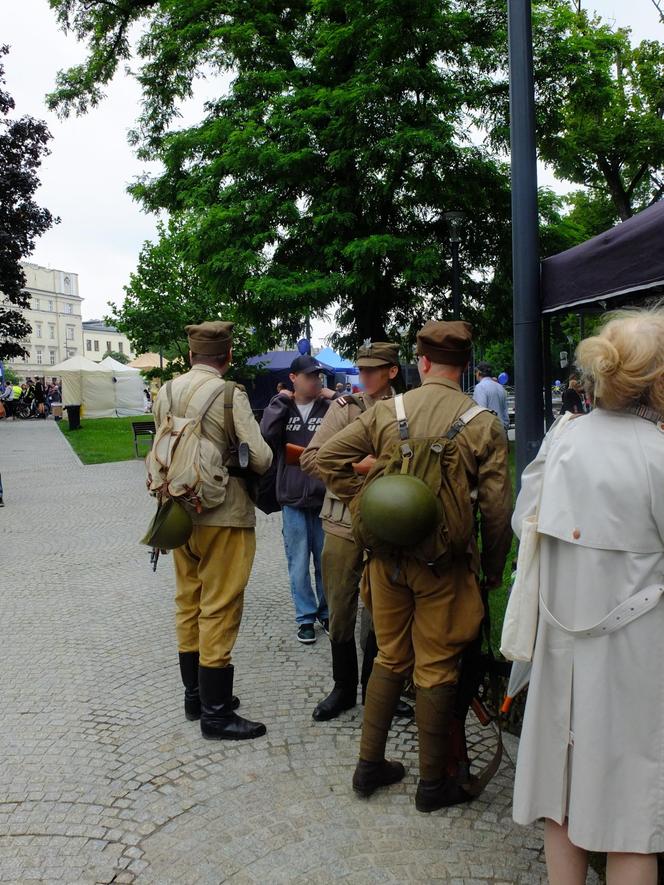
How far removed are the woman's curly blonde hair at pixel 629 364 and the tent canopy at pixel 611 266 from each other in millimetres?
1393

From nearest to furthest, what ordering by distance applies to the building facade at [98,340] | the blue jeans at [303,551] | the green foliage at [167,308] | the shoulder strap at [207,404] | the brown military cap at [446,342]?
1. the brown military cap at [446,342]
2. the shoulder strap at [207,404]
3. the blue jeans at [303,551]
4. the green foliage at [167,308]
5. the building facade at [98,340]

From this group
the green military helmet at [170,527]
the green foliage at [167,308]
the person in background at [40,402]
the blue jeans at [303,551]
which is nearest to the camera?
the green military helmet at [170,527]

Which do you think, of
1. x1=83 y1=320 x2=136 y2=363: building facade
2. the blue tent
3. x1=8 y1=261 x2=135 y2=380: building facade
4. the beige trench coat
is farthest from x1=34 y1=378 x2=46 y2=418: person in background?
x1=83 y1=320 x2=136 y2=363: building facade

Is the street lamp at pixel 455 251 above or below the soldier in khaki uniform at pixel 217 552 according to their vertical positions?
above

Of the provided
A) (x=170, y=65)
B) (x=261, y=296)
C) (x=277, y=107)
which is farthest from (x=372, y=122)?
(x=170, y=65)

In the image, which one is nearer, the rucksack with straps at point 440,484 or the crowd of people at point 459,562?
the crowd of people at point 459,562

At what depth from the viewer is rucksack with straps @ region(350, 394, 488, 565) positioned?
2.80 meters

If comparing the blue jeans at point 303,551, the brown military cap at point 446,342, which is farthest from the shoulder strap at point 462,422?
the blue jeans at point 303,551

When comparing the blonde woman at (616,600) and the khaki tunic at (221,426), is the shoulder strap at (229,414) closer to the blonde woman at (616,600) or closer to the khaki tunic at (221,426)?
the khaki tunic at (221,426)

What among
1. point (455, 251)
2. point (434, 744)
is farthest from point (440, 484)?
point (455, 251)

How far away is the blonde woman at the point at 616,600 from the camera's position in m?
2.10

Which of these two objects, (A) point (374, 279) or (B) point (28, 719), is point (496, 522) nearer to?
(B) point (28, 719)

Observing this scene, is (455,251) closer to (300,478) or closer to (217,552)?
(300,478)

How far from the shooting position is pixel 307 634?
511cm
